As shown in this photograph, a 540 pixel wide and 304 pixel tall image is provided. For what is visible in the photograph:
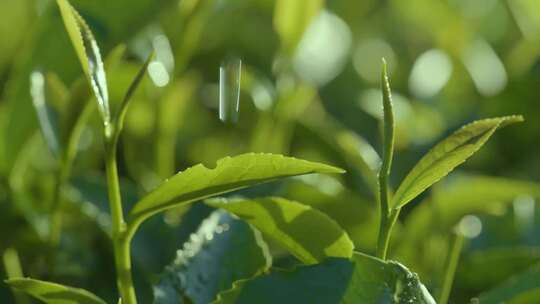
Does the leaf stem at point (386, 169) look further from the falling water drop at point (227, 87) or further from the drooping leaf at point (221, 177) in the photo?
the falling water drop at point (227, 87)

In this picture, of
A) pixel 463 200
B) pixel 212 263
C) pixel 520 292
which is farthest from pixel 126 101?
pixel 463 200

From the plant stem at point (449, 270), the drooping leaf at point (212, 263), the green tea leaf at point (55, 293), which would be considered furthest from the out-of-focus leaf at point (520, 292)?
the green tea leaf at point (55, 293)

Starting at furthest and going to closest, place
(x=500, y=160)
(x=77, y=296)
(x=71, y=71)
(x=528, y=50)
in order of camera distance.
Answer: (x=528, y=50) → (x=500, y=160) → (x=71, y=71) → (x=77, y=296)

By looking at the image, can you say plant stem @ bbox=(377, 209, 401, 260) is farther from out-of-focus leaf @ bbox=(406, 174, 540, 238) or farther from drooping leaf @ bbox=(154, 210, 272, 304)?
out-of-focus leaf @ bbox=(406, 174, 540, 238)

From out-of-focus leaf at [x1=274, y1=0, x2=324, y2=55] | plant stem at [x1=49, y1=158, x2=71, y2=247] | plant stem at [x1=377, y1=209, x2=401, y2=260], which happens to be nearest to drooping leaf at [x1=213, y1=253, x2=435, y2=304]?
plant stem at [x1=377, y1=209, x2=401, y2=260]

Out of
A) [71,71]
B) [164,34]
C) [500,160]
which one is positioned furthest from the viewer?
[500,160]

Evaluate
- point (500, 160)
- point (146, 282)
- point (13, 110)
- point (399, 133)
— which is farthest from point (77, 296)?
point (500, 160)

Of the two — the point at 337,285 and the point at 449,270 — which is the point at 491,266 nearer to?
the point at 449,270

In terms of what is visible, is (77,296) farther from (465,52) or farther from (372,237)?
(465,52)
